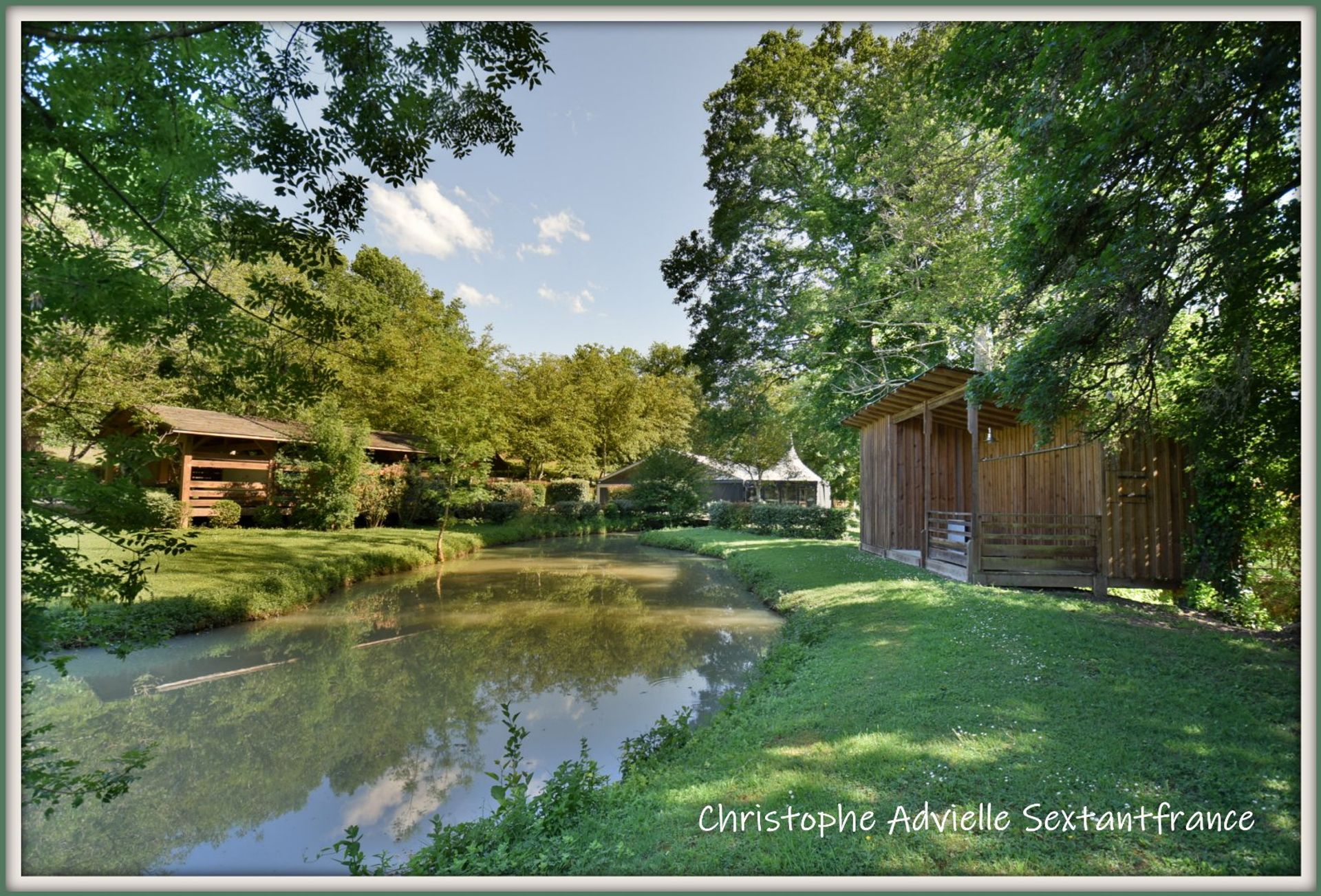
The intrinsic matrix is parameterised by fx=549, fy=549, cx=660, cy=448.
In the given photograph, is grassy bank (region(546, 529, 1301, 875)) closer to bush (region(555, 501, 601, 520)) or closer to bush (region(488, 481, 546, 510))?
bush (region(488, 481, 546, 510))

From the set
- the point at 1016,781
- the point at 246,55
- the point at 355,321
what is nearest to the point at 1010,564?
the point at 1016,781

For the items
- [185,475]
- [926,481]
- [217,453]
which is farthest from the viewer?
[217,453]

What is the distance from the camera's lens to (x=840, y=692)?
462cm

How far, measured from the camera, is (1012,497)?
1118cm

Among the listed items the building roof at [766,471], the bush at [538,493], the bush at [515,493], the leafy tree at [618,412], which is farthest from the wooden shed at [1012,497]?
the leafy tree at [618,412]

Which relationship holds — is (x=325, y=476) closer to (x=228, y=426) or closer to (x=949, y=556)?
(x=228, y=426)

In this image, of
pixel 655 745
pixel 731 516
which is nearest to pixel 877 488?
pixel 655 745

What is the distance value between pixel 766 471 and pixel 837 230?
1589 centimetres

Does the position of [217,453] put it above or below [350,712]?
above

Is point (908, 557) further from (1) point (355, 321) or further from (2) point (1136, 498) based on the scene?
(1) point (355, 321)

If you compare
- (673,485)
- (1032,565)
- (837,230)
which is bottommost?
(1032,565)

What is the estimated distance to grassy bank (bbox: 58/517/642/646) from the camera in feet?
18.9

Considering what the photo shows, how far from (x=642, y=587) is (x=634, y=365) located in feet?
119

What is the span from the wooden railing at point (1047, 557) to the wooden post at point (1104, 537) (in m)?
0.04
